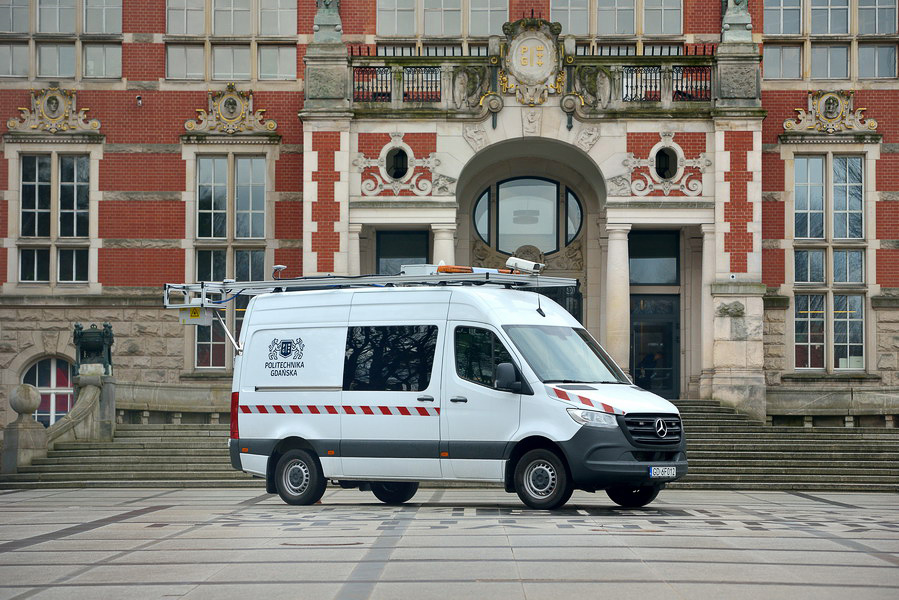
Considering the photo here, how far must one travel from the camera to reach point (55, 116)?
2973 cm

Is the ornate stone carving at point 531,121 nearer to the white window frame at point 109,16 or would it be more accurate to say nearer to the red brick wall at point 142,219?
the red brick wall at point 142,219

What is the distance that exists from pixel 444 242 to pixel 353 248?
1.91m

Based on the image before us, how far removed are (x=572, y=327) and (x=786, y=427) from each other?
10.3 m

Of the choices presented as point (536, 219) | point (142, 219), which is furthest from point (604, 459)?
point (142, 219)

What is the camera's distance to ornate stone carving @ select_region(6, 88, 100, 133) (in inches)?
1168

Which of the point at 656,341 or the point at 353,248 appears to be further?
the point at 656,341

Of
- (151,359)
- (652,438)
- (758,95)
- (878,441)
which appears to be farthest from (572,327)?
(151,359)

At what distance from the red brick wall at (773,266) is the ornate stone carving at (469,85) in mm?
7401

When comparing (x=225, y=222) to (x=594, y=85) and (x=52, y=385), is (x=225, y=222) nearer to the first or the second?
(x=52, y=385)

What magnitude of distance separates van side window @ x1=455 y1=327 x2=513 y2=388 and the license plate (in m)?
2.04

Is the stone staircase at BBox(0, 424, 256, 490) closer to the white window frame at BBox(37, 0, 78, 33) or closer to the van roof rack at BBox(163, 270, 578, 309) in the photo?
the van roof rack at BBox(163, 270, 578, 309)

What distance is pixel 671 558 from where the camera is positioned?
9.87 metres

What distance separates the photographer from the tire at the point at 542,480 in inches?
567

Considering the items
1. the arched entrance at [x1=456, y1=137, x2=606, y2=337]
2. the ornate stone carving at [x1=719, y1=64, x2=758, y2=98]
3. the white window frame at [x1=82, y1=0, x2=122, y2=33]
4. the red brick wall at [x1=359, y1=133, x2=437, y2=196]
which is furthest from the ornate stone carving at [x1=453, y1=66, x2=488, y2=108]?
the white window frame at [x1=82, y1=0, x2=122, y2=33]
